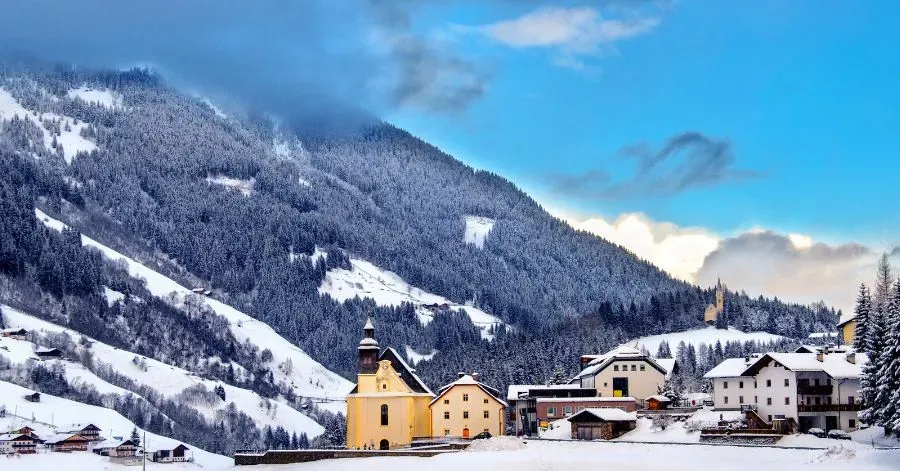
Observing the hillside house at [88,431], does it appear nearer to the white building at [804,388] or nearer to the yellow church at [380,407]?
the yellow church at [380,407]

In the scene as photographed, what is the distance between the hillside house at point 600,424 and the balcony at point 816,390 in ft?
49.7

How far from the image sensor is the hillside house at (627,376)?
469ft

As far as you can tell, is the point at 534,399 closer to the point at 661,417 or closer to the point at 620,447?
the point at 661,417

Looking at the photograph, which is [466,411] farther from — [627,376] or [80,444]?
[80,444]

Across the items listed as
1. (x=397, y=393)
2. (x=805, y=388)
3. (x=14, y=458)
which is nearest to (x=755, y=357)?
(x=805, y=388)

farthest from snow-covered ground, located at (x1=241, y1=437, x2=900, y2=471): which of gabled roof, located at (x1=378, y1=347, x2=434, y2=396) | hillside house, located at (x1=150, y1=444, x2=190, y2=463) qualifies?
hillside house, located at (x1=150, y1=444, x2=190, y2=463)

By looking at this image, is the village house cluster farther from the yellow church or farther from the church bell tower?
the church bell tower

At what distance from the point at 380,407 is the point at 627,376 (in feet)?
108

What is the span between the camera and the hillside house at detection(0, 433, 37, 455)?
17838 centimetres

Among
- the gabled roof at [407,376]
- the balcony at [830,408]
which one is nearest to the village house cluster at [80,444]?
the gabled roof at [407,376]

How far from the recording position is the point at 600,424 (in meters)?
112

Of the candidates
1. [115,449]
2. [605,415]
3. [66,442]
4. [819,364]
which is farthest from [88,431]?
[819,364]

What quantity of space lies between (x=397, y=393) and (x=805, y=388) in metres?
38.7

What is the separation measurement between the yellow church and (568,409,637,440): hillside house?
1820 centimetres
